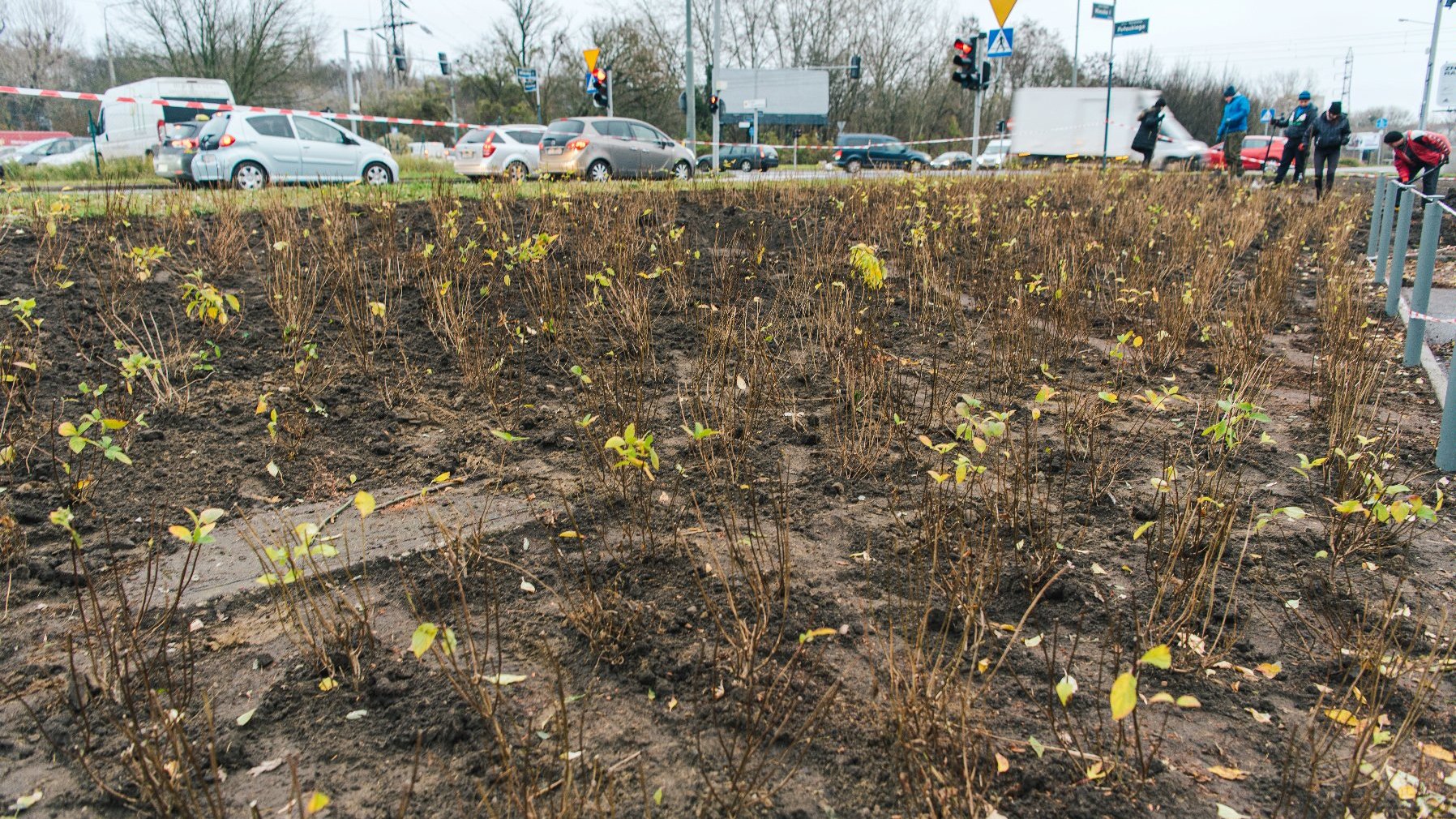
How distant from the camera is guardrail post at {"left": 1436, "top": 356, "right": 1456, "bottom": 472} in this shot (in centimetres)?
330

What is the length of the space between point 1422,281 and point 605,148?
44.5 ft

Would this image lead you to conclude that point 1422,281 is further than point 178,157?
No

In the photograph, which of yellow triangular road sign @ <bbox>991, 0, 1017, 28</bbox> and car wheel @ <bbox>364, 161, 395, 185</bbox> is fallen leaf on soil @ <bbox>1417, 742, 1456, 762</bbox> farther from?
car wheel @ <bbox>364, 161, 395, 185</bbox>

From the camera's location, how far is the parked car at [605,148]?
15.9m

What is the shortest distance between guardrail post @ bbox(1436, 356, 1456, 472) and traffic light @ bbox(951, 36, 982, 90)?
15192 millimetres

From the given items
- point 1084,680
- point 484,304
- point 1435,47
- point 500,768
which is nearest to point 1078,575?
point 1084,680

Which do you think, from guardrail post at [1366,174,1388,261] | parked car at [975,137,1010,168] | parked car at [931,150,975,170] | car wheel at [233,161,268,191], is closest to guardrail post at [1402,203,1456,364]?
guardrail post at [1366,174,1388,261]

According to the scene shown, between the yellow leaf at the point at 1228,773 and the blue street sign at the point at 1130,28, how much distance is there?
19660 mm

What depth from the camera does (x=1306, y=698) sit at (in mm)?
2100

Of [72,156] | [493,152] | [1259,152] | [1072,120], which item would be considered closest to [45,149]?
[72,156]

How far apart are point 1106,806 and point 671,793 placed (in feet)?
2.78

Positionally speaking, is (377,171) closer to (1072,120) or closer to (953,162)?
(953,162)

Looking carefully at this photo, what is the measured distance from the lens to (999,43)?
50.8 ft

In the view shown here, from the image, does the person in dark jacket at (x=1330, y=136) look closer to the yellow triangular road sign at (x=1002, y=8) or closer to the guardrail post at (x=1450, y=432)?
the yellow triangular road sign at (x=1002, y=8)
